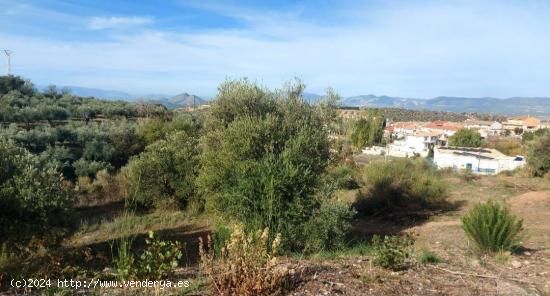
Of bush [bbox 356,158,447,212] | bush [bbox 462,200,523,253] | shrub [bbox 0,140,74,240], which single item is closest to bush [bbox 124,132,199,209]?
shrub [bbox 0,140,74,240]

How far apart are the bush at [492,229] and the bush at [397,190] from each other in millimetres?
10751

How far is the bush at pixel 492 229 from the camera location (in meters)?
6.77

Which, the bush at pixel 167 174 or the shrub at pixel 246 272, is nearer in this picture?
the shrub at pixel 246 272

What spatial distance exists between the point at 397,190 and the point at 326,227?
947cm

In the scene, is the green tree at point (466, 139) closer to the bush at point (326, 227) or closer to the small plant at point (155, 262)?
the bush at point (326, 227)

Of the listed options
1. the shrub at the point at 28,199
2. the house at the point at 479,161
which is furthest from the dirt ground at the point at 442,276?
the house at the point at 479,161

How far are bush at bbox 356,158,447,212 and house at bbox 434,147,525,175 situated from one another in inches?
1013

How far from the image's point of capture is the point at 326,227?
31.9ft

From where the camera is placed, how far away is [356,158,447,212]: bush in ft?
58.6

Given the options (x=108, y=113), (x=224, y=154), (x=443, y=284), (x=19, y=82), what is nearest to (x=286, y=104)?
(x=224, y=154)

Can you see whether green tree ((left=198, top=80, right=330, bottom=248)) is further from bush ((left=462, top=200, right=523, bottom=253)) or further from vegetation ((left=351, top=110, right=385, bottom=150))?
vegetation ((left=351, top=110, right=385, bottom=150))

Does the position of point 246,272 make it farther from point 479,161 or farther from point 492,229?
point 479,161

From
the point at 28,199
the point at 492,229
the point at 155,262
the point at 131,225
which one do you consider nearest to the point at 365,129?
the point at 131,225

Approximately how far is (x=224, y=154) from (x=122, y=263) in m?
8.45
